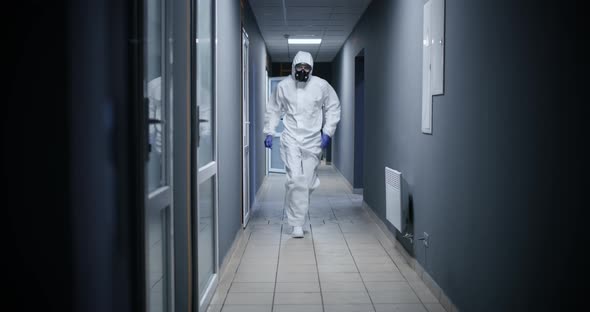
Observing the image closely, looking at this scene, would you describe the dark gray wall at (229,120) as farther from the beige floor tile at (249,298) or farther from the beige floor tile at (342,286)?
the beige floor tile at (342,286)

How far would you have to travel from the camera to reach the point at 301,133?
16.4ft

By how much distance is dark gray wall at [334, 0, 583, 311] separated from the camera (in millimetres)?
1648

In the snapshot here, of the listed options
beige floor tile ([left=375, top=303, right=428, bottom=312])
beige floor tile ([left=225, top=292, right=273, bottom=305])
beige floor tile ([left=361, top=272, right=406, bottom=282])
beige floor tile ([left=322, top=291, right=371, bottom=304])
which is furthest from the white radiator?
beige floor tile ([left=225, top=292, right=273, bottom=305])

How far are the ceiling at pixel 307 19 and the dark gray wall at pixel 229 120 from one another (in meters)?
1.28

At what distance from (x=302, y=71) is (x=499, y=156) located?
9.92 ft

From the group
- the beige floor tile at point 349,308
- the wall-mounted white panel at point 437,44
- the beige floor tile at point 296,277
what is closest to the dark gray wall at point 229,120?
the beige floor tile at point 296,277

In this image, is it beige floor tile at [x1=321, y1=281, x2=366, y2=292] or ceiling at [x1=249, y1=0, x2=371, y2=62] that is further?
ceiling at [x1=249, y1=0, x2=371, y2=62]

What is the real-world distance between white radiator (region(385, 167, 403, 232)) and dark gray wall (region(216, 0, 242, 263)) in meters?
1.13

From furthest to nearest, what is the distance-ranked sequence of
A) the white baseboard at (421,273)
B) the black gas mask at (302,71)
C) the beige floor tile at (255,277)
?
1. the black gas mask at (302,71)
2. the beige floor tile at (255,277)
3. the white baseboard at (421,273)

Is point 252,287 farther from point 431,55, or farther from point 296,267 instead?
point 431,55

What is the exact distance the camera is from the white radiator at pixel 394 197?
384 cm

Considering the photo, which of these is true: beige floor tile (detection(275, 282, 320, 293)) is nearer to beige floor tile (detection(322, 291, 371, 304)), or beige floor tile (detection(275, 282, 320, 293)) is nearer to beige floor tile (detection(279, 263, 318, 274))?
beige floor tile (detection(322, 291, 371, 304))

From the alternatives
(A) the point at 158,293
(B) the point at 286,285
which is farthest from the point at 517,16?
(B) the point at 286,285

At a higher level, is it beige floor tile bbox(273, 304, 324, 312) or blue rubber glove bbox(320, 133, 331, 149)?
blue rubber glove bbox(320, 133, 331, 149)
